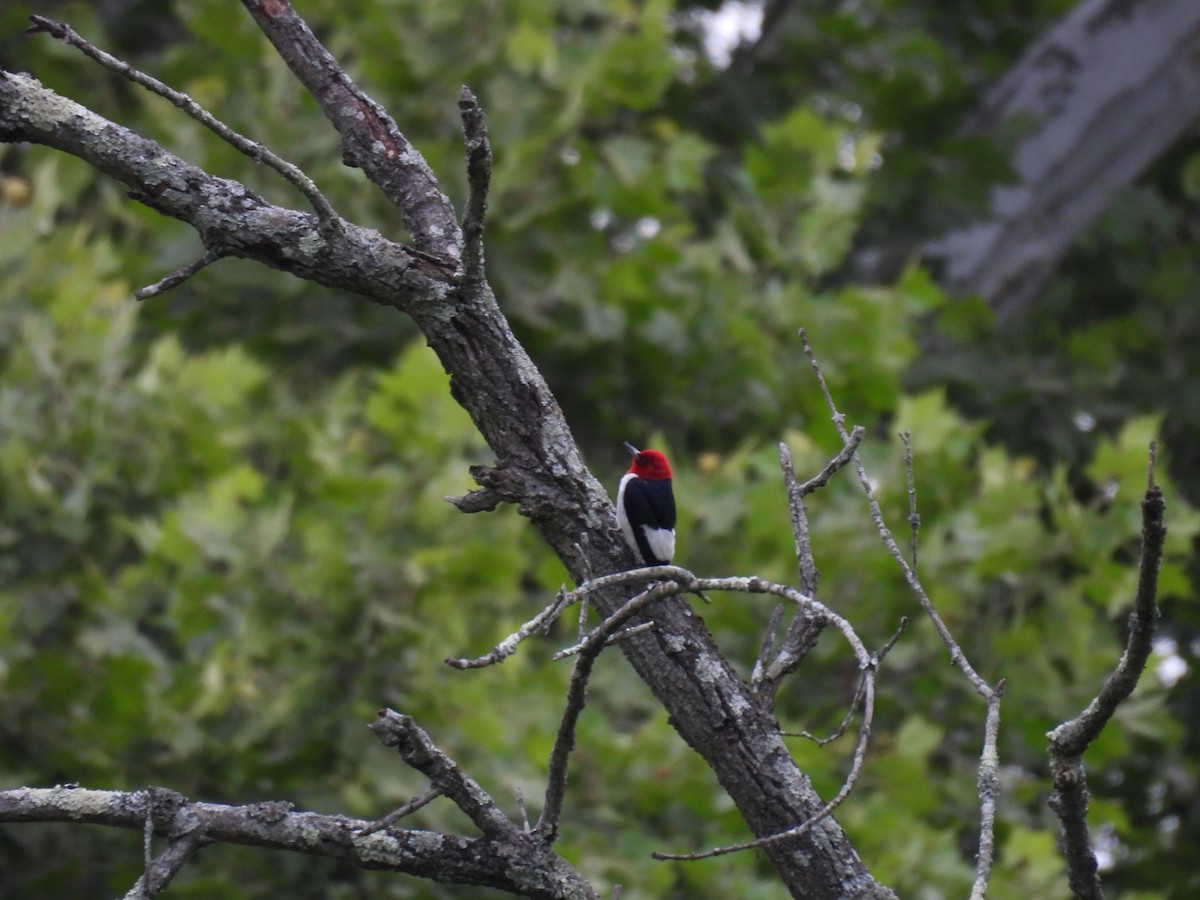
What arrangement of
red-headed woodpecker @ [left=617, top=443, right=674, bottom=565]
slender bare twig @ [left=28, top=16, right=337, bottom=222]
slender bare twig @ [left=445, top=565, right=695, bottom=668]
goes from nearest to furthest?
1. slender bare twig @ [left=445, top=565, right=695, bottom=668]
2. slender bare twig @ [left=28, top=16, right=337, bottom=222]
3. red-headed woodpecker @ [left=617, top=443, right=674, bottom=565]

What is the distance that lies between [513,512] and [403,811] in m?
3.46

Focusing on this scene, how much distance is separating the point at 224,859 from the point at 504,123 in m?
3.27

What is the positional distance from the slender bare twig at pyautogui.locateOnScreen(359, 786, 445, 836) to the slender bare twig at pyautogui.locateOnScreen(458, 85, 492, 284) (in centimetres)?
76

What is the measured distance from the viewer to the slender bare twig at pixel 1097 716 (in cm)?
166

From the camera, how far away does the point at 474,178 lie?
2000 mm

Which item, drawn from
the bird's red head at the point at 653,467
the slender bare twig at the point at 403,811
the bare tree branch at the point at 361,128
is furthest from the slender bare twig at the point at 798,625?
the bird's red head at the point at 653,467

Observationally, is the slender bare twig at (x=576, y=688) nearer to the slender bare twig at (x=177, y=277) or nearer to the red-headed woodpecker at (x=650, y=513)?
the slender bare twig at (x=177, y=277)

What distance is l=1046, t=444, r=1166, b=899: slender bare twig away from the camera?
Answer: 5.45 feet

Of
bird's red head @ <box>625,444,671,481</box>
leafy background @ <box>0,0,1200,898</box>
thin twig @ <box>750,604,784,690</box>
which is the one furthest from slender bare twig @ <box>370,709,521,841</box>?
leafy background @ <box>0,0,1200,898</box>

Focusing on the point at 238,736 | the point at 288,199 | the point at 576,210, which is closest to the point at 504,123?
the point at 576,210

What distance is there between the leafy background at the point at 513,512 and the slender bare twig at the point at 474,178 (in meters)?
2.90

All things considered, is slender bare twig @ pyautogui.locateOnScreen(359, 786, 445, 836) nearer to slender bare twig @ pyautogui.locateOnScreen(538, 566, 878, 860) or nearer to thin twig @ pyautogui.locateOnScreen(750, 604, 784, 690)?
slender bare twig @ pyautogui.locateOnScreen(538, 566, 878, 860)

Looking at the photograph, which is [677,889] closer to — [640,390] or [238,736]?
[238,736]

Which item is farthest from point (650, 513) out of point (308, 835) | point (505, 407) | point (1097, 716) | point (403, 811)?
point (1097, 716)
